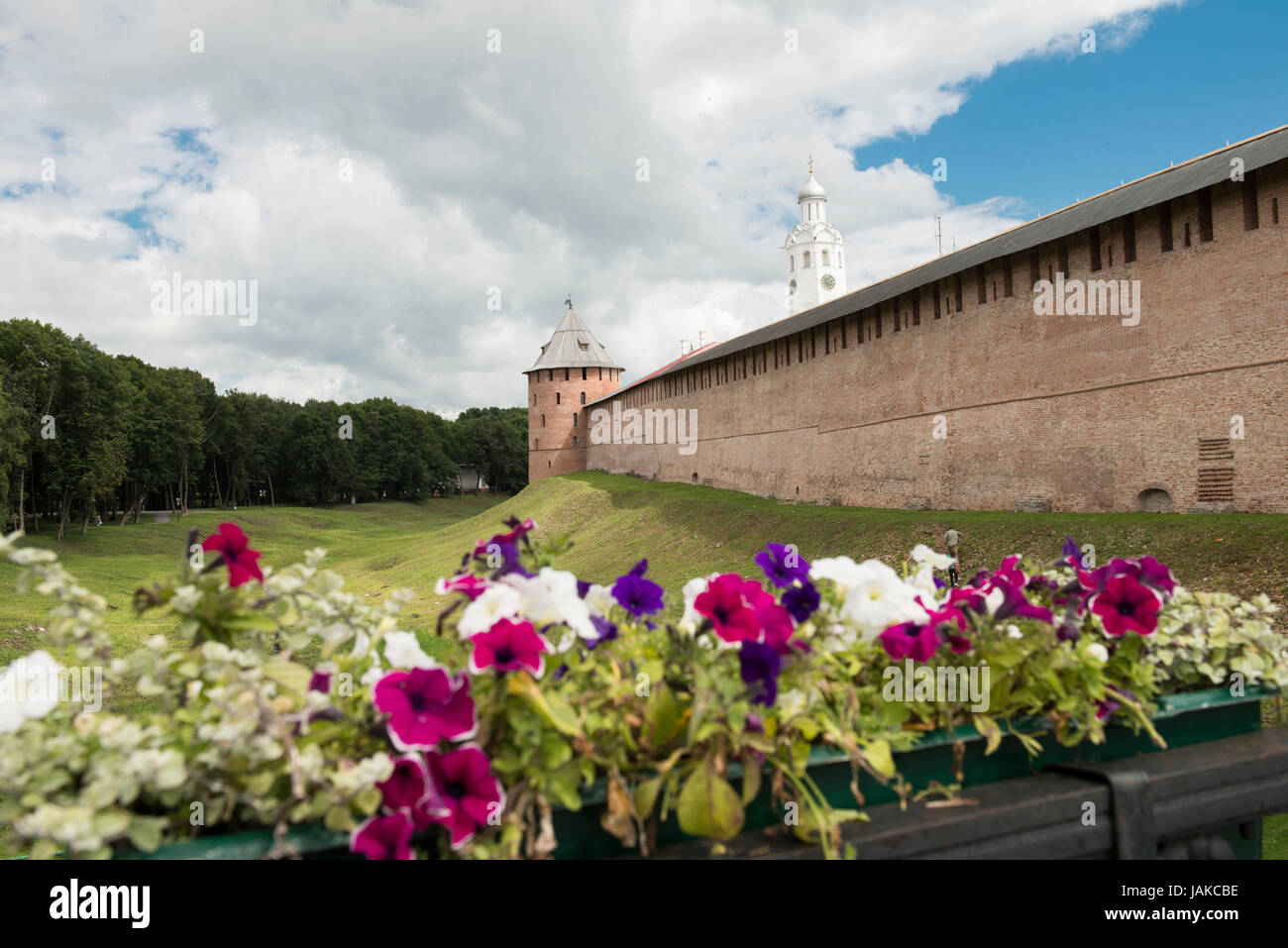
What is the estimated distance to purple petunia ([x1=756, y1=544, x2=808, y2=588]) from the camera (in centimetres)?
182

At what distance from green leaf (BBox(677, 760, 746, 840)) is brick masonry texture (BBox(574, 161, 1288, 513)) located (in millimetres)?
16143

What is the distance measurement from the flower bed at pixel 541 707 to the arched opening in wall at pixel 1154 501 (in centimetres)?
1565

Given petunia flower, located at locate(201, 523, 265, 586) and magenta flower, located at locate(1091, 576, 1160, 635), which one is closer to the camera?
petunia flower, located at locate(201, 523, 265, 586)

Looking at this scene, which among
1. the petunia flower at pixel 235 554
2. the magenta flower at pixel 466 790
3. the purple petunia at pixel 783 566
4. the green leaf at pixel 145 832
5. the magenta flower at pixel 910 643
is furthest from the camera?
the purple petunia at pixel 783 566

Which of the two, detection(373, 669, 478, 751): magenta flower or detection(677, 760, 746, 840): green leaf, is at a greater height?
detection(373, 669, 478, 751): magenta flower

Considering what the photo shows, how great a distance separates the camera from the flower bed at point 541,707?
111 cm

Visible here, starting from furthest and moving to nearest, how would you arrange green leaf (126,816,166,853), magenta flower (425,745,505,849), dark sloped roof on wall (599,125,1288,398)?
dark sloped roof on wall (599,125,1288,398), magenta flower (425,745,505,849), green leaf (126,816,166,853)

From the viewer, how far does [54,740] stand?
1.08 m

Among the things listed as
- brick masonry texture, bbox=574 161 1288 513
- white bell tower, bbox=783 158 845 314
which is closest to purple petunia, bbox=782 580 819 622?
brick masonry texture, bbox=574 161 1288 513

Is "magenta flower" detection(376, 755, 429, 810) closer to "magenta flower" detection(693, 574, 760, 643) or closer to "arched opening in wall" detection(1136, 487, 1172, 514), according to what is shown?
"magenta flower" detection(693, 574, 760, 643)

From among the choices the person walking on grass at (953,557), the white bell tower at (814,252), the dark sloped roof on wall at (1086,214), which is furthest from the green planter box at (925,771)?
the white bell tower at (814,252)

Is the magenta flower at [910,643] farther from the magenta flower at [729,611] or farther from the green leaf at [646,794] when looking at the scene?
the green leaf at [646,794]

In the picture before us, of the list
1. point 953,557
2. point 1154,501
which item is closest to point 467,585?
point 953,557
